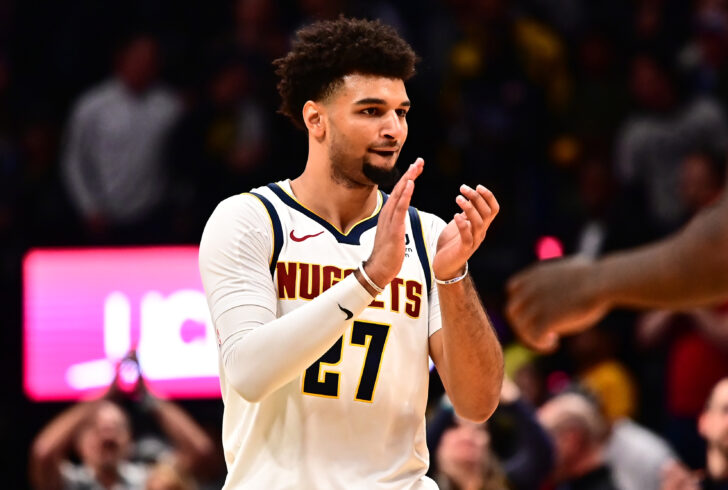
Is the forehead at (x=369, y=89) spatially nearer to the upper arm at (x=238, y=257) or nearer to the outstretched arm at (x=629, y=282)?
the upper arm at (x=238, y=257)

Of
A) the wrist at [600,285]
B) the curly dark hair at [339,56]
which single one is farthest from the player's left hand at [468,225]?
the wrist at [600,285]

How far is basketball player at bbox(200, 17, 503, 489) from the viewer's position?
12.0 feet

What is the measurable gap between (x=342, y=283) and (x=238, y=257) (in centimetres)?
37

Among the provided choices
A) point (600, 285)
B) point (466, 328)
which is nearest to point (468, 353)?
point (466, 328)

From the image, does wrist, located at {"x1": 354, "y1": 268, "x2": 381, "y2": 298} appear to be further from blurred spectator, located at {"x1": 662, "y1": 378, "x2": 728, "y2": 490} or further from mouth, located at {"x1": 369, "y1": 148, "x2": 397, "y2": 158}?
blurred spectator, located at {"x1": 662, "y1": 378, "x2": 728, "y2": 490}

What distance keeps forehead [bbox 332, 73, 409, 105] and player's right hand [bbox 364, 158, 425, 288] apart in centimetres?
36

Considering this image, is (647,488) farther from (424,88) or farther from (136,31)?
(136,31)

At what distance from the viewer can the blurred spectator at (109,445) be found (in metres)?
7.33

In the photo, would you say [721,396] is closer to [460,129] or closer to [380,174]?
[380,174]

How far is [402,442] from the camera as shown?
3793 mm

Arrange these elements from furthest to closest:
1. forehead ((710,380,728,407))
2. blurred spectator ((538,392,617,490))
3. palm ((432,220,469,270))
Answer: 1. blurred spectator ((538,392,617,490))
2. forehead ((710,380,728,407))
3. palm ((432,220,469,270))

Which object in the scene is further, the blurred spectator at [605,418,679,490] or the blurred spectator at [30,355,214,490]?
the blurred spectator at [30,355,214,490]

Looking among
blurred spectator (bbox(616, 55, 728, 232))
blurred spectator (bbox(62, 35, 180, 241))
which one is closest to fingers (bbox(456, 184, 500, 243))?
blurred spectator (bbox(616, 55, 728, 232))

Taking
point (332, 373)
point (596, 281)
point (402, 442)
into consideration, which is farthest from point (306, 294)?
point (596, 281)
